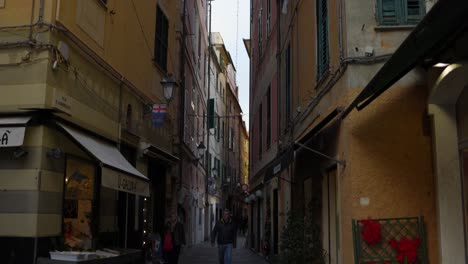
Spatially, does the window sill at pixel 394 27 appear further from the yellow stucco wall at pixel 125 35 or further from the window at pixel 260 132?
the window at pixel 260 132

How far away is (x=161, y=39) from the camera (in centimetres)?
1568

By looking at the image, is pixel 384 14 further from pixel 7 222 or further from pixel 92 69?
pixel 7 222

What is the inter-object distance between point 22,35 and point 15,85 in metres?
0.78

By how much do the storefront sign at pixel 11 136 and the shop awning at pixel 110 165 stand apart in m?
0.72

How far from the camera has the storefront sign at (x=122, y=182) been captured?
Answer: 336 inches

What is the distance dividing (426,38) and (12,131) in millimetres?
5790

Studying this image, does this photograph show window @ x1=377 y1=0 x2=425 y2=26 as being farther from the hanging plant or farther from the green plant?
the green plant

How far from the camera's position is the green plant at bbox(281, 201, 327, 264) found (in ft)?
32.1

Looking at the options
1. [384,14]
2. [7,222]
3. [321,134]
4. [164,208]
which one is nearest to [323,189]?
[321,134]

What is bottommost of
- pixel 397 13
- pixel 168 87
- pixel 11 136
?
pixel 11 136

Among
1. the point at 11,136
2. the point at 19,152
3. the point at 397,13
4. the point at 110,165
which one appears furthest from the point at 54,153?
the point at 397,13

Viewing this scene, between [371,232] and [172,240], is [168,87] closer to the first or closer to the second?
[172,240]

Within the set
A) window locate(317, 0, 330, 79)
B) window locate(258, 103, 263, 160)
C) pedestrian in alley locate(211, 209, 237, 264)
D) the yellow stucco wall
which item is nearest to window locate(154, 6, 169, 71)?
the yellow stucco wall

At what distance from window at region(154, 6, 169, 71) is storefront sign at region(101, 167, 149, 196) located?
5.54m
